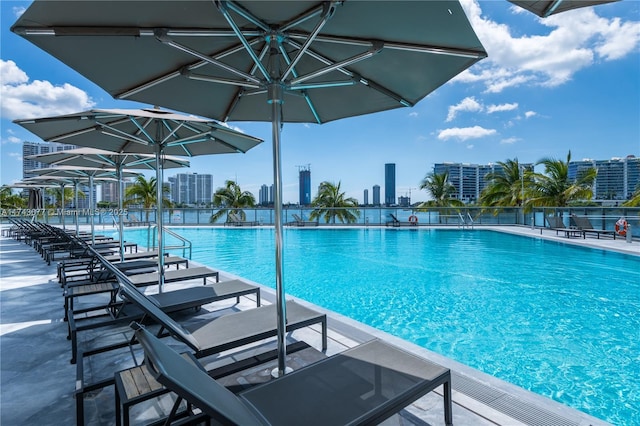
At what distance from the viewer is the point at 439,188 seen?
24.4 m

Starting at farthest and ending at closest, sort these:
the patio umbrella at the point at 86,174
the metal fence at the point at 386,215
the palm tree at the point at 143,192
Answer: the palm tree at the point at 143,192 → the metal fence at the point at 386,215 → the patio umbrella at the point at 86,174

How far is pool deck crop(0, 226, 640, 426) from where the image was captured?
225 centimetres

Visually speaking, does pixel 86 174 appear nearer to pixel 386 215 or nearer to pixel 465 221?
pixel 386 215

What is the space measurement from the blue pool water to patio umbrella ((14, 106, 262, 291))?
3.36 m

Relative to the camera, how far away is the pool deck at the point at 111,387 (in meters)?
2.25

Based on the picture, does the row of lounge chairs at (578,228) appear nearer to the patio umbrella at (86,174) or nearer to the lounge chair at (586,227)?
the lounge chair at (586,227)

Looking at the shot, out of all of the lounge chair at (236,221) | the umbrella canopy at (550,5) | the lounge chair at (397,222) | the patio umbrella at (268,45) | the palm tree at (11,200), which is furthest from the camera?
the palm tree at (11,200)

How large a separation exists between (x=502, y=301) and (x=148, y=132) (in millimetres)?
6751

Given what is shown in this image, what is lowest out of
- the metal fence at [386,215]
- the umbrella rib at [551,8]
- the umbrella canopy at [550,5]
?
the metal fence at [386,215]

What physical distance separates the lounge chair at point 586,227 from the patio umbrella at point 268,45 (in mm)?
13592

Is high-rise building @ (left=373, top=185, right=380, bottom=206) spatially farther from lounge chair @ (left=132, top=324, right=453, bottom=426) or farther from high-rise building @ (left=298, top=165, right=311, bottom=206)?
lounge chair @ (left=132, top=324, right=453, bottom=426)

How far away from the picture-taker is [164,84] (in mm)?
3256

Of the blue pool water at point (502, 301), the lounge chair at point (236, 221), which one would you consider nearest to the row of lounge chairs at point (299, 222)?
the lounge chair at point (236, 221)

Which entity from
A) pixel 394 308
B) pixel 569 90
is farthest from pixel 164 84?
pixel 569 90
